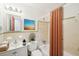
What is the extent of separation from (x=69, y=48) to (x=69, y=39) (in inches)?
3.9

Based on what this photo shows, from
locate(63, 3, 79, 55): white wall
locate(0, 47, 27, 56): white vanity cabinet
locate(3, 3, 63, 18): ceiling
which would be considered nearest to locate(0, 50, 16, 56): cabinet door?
locate(0, 47, 27, 56): white vanity cabinet

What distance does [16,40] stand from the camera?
135cm

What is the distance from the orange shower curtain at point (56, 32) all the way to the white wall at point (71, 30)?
0.18 feet

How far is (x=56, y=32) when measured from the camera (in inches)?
53.2

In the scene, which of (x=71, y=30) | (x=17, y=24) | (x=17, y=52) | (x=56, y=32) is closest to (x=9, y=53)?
(x=17, y=52)

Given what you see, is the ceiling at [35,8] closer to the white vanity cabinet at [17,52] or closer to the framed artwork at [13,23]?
the framed artwork at [13,23]

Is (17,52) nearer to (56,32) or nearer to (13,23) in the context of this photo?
(13,23)

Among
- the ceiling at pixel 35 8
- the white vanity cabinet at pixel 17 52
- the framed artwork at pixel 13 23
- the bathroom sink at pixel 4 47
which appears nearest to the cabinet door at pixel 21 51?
the white vanity cabinet at pixel 17 52

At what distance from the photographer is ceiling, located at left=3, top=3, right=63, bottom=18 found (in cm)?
134

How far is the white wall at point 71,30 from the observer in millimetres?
1299

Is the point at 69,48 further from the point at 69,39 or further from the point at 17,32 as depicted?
the point at 17,32

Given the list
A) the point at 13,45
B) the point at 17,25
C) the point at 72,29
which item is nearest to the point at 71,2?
the point at 72,29

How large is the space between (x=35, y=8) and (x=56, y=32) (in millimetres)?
357

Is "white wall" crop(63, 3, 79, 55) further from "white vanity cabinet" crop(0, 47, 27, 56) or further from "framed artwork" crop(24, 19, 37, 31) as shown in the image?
"white vanity cabinet" crop(0, 47, 27, 56)
